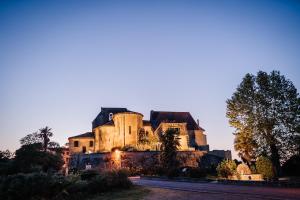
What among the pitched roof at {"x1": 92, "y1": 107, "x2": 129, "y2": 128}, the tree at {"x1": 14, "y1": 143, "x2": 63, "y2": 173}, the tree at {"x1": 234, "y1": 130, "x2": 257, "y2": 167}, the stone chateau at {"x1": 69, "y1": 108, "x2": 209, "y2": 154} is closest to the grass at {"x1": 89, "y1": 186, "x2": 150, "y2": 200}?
the tree at {"x1": 234, "y1": 130, "x2": 257, "y2": 167}

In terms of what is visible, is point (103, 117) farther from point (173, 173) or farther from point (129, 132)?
point (173, 173)

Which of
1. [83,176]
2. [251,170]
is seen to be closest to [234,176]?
[251,170]

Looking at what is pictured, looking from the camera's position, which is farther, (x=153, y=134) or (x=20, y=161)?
(x=153, y=134)

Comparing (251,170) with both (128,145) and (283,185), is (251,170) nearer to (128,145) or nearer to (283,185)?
(283,185)

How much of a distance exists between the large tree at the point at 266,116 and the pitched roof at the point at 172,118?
28.6 meters

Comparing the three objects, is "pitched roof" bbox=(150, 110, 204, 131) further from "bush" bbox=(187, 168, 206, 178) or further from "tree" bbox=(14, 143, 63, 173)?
"bush" bbox=(187, 168, 206, 178)

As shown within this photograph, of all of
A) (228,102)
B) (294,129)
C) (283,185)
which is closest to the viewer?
(283,185)

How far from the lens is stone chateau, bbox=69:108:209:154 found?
178 feet

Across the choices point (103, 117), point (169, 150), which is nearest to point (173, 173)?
point (169, 150)

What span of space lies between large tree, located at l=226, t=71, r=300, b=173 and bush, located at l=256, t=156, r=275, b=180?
4018mm

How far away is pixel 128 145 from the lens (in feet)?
175

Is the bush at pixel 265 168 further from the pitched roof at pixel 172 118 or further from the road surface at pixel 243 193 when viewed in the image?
the pitched roof at pixel 172 118

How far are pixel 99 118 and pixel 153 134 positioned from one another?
537 inches

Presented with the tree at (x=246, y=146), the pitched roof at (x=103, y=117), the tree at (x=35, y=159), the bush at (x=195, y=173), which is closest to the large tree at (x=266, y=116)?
the tree at (x=246, y=146)
